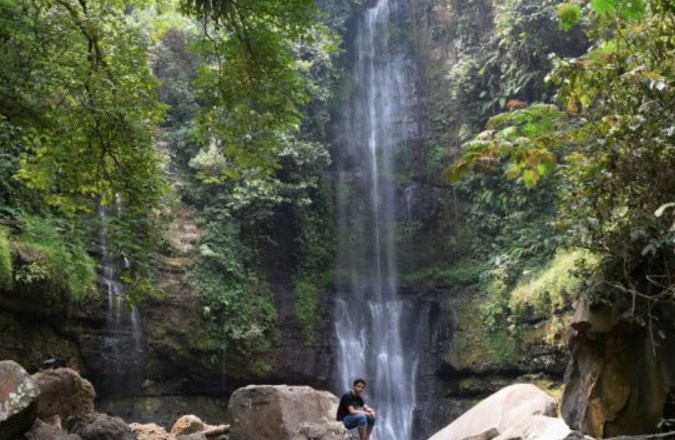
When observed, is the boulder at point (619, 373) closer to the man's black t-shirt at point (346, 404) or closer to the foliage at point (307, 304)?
the man's black t-shirt at point (346, 404)

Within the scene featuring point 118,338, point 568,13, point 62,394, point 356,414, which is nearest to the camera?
point 568,13

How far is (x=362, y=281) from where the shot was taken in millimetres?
19375

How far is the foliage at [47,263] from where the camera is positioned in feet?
38.8

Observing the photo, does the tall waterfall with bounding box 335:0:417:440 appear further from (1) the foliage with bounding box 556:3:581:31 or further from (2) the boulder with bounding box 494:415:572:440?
(1) the foliage with bounding box 556:3:581:31

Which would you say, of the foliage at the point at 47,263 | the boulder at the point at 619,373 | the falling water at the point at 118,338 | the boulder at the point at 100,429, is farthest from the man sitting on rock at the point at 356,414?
the falling water at the point at 118,338

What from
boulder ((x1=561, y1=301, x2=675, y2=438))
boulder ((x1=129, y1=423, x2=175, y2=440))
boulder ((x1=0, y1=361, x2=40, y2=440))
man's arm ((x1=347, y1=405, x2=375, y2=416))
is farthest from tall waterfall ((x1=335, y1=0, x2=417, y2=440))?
boulder ((x1=0, y1=361, x2=40, y2=440))

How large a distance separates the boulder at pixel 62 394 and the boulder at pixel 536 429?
5850 mm

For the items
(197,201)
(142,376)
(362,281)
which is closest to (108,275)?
(142,376)

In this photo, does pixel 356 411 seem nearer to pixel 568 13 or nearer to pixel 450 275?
pixel 568 13

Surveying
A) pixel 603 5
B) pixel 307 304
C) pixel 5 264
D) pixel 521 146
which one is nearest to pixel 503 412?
pixel 521 146

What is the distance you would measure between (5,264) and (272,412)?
5282mm

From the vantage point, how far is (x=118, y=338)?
14.4 metres

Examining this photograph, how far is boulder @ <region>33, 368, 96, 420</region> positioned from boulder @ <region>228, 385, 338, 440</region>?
7.62ft

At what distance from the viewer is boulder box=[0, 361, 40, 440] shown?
6453 mm
